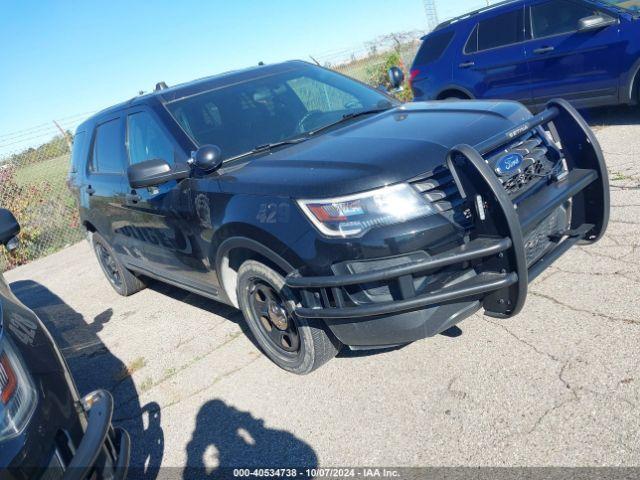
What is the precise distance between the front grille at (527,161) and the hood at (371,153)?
116mm

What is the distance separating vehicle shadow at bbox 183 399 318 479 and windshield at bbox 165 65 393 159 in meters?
1.69

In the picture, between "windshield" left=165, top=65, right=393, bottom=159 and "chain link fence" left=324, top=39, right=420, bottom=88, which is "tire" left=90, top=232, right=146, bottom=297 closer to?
"windshield" left=165, top=65, right=393, bottom=159

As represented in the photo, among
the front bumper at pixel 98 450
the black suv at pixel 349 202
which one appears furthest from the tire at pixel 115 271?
the front bumper at pixel 98 450

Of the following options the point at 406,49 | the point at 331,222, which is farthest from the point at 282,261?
the point at 406,49

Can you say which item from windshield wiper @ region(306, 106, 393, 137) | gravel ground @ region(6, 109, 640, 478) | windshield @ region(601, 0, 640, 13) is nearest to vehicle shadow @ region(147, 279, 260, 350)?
gravel ground @ region(6, 109, 640, 478)

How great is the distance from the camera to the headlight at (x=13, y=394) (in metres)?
1.85

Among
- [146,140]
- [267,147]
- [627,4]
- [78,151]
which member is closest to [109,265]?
[78,151]

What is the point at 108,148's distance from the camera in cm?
501

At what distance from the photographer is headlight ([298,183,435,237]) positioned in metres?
2.55

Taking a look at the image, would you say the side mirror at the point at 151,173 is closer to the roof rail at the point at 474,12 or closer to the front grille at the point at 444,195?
the front grille at the point at 444,195

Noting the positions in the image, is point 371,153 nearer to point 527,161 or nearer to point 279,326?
point 527,161

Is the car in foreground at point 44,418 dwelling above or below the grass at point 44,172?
above

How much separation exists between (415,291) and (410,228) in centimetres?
30

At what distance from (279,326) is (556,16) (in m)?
6.28
